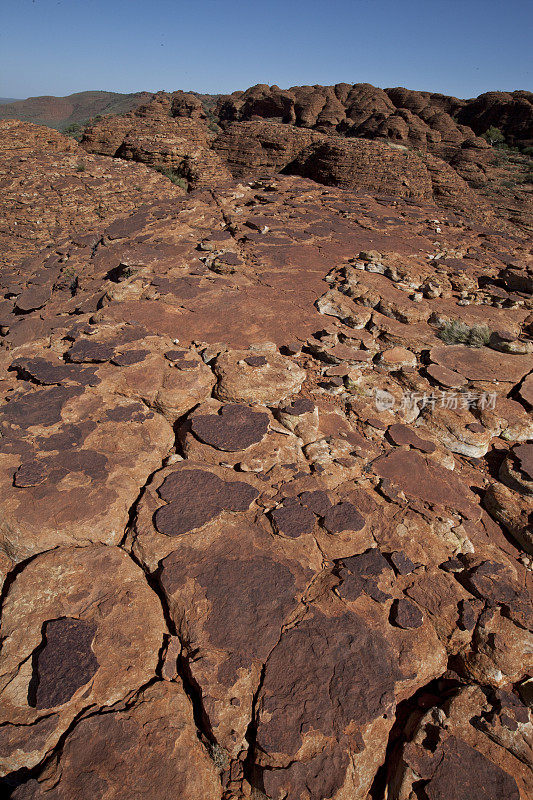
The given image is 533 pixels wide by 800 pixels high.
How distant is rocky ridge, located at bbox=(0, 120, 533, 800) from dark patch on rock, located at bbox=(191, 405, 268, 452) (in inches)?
0.7

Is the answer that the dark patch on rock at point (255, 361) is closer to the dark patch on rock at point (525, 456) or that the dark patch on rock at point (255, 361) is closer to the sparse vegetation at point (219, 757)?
the dark patch on rock at point (525, 456)

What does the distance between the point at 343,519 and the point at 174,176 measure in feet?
40.9

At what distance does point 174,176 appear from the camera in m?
11.9

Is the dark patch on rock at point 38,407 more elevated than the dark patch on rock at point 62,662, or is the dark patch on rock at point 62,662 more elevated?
the dark patch on rock at point 38,407

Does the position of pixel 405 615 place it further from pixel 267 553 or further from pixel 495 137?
pixel 495 137

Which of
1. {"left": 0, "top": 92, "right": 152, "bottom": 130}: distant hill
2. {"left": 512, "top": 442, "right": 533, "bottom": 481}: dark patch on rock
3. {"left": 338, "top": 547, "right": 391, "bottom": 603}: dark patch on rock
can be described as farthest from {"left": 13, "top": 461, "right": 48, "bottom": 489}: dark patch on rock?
{"left": 0, "top": 92, "right": 152, "bottom": 130}: distant hill

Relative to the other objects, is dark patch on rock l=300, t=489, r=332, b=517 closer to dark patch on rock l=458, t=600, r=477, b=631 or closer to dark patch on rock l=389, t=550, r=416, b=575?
dark patch on rock l=389, t=550, r=416, b=575

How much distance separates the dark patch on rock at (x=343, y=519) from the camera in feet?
7.53

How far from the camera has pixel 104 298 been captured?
496 cm

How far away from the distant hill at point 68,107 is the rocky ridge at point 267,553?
69007 millimetres

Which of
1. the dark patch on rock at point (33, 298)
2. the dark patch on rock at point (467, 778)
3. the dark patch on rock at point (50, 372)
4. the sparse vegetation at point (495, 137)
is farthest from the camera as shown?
the sparse vegetation at point (495, 137)

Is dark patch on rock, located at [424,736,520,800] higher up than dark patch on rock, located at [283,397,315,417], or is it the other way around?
dark patch on rock, located at [283,397,315,417]

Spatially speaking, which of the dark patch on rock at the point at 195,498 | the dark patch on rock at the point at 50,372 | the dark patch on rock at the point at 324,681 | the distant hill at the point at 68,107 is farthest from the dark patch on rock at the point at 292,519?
the distant hill at the point at 68,107

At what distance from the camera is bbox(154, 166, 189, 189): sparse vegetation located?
1171 cm
